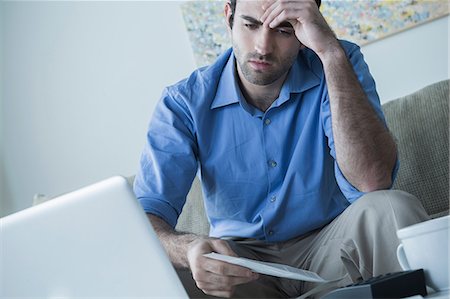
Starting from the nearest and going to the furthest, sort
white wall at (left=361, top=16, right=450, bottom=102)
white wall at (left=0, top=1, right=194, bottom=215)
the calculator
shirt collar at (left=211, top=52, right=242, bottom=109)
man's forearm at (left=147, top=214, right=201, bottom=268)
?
the calculator < man's forearm at (left=147, top=214, right=201, bottom=268) < shirt collar at (left=211, top=52, right=242, bottom=109) < white wall at (left=361, top=16, right=450, bottom=102) < white wall at (left=0, top=1, right=194, bottom=215)

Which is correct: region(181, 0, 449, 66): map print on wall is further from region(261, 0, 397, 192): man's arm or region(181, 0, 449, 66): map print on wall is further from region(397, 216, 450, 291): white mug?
region(397, 216, 450, 291): white mug

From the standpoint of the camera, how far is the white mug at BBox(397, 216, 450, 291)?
37.4 inches

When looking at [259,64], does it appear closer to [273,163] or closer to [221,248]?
[273,163]

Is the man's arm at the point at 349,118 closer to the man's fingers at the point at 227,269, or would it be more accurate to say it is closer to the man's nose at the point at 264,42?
the man's nose at the point at 264,42

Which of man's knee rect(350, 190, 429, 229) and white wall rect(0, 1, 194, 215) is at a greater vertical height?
white wall rect(0, 1, 194, 215)

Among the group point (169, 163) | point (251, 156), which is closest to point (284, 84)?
point (251, 156)

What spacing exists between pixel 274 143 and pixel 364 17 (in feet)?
3.03

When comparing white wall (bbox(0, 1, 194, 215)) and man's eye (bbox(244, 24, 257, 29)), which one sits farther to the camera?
white wall (bbox(0, 1, 194, 215))

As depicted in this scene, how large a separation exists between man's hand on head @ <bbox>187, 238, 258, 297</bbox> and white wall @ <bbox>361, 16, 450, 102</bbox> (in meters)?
1.46

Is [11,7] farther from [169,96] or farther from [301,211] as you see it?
[301,211]

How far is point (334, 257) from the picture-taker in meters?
1.57

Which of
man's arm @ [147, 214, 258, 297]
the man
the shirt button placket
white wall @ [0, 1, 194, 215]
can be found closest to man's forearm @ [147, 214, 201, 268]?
the man

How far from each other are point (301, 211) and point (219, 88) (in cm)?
42

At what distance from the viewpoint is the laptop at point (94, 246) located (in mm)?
917
